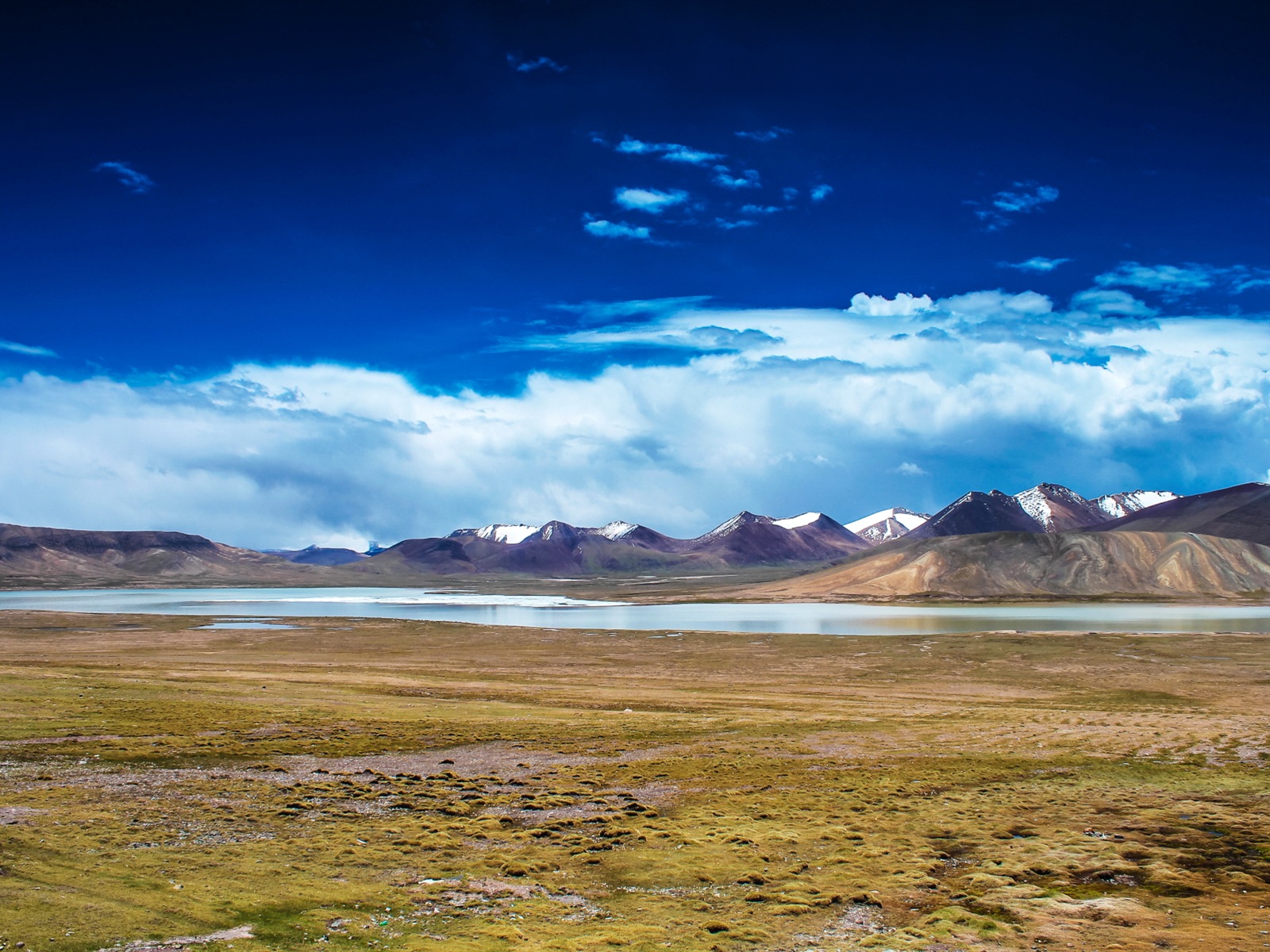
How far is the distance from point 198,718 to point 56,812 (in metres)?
14.7

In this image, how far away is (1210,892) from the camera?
15.9 meters

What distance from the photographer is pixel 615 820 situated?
20.4 m

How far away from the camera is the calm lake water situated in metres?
112

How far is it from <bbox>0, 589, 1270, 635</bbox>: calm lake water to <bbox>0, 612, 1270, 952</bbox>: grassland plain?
2723 inches

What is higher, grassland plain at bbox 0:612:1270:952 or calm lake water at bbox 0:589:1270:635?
grassland plain at bbox 0:612:1270:952

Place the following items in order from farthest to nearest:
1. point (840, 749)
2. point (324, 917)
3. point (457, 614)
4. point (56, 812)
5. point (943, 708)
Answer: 1. point (457, 614)
2. point (943, 708)
3. point (840, 749)
4. point (56, 812)
5. point (324, 917)

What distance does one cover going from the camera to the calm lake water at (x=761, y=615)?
11238 cm

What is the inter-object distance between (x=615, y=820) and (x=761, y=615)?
128m

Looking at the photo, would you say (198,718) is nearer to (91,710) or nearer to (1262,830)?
(91,710)

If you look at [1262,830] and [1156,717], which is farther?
[1156,717]

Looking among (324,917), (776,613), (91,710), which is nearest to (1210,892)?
(324,917)

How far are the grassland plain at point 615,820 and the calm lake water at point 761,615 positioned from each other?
6916 centimetres

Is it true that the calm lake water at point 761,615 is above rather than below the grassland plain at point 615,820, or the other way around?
below

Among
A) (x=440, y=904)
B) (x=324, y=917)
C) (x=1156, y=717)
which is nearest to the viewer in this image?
(x=324, y=917)
